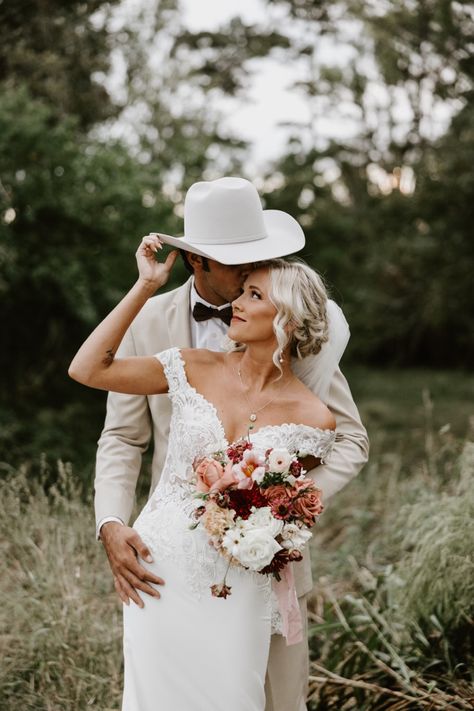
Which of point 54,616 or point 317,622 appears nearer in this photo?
point 54,616

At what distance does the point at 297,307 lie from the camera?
292 cm

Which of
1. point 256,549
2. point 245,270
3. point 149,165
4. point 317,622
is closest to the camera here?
point 256,549

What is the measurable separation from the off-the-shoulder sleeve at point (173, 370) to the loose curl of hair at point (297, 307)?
323 millimetres

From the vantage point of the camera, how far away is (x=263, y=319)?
293 centimetres

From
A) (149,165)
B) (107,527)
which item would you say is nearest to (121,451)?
(107,527)

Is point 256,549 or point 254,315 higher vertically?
point 254,315

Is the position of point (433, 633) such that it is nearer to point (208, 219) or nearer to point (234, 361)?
point (234, 361)

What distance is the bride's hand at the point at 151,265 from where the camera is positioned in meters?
2.94

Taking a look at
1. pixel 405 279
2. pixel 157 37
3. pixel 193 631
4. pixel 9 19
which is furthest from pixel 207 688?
pixel 405 279

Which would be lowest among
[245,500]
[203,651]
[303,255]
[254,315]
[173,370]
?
[303,255]

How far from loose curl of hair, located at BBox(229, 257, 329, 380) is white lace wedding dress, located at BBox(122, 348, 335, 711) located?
31 centimetres

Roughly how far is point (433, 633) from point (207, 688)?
1.90 meters

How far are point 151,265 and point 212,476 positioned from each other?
815mm

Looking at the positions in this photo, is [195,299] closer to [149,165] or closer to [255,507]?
[255,507]
